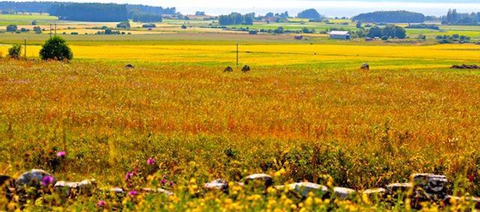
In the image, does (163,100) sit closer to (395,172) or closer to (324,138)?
(324,138)

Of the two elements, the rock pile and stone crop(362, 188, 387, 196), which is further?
stone crop(362, 188, 387, 196)

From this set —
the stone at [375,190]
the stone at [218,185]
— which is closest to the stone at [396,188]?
the stone at [375,190]

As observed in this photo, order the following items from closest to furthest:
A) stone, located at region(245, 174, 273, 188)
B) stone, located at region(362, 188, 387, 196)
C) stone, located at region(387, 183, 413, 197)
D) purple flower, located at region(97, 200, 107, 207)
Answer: purple flower, located at region(97, 200, 107, 207), stone, located at region(362, 188, 387, 196), stone, located at region(245, 174, 273, 188), stone, located at region(387, 183, 413, 197)

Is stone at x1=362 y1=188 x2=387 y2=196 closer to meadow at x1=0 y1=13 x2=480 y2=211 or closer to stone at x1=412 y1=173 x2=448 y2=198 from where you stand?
meadow at x1=0 y1=13 x2=480 y2=211

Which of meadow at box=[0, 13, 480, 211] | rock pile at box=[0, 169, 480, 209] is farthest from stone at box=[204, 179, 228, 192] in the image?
meadow at box=[0, 13, 480, 211]

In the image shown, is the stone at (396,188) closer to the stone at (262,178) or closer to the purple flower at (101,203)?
the stone at (262,178)

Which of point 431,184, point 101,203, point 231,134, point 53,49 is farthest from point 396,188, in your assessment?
point 53,49

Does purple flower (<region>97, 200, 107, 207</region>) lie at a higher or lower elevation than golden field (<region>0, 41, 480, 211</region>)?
higher

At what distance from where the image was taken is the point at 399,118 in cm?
2450

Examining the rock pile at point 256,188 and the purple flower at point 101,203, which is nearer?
the purple flower at point 101,203

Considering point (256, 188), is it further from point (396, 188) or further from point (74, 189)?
point (74, 189)

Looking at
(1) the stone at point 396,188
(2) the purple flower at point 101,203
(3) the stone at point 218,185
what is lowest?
(1) the stone at point 396,188

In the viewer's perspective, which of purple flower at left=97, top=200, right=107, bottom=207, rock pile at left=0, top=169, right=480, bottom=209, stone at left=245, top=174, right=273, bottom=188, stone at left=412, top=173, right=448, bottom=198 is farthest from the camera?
stone at left=412, top=173, right=448, bottom=198

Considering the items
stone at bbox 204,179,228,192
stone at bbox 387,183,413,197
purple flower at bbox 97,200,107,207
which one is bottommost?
stone at bbox 387,183,413,197
